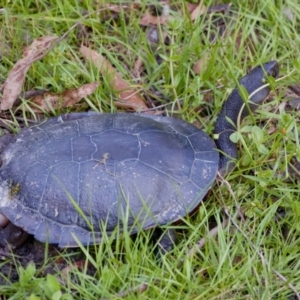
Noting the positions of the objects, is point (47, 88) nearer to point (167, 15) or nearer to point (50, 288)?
point (167, 15)

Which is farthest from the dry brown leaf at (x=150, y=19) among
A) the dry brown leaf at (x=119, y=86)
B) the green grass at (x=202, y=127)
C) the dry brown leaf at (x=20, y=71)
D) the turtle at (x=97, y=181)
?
the turtle at (x=97, y=181)

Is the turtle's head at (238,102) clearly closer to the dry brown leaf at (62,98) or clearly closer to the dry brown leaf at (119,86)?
the dry brown leaf at (119,86)

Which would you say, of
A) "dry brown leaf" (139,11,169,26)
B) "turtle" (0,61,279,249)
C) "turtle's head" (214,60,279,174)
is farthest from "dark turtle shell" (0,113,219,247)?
"dry brown leaf" (139,11,169,26)

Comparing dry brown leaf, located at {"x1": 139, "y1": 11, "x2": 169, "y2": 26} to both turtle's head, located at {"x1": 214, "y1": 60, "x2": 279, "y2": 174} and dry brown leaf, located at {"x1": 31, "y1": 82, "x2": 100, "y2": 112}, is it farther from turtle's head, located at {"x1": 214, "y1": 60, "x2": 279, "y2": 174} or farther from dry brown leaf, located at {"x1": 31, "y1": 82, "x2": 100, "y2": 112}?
turtle's head, located at {"x1": 214, "y1": 60, "x2": 279, "y2": 174}

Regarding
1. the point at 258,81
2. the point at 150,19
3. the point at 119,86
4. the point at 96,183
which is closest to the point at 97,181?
the point at 96,183

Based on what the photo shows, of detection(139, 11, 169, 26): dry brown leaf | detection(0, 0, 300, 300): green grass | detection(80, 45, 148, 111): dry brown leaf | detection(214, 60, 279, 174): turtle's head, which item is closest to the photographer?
detection(0, 0, 300, 300): green grass

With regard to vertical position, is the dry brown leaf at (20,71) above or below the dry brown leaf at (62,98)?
above
